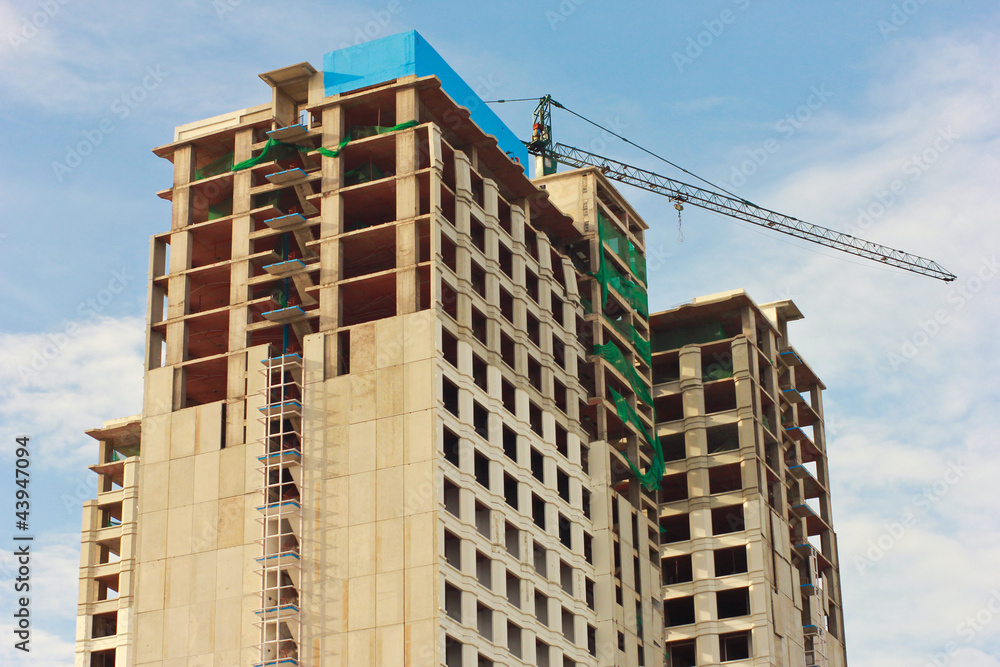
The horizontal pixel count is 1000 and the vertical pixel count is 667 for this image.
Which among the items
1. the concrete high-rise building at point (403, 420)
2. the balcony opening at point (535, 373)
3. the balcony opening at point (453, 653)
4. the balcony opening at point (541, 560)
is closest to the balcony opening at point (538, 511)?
the concrete high-rise building at point (403, 420)

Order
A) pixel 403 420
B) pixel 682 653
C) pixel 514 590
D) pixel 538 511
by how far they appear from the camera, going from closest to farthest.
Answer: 1. pixel 403 420
2. pixel 514 590
3. pixel 538 511
4. pixel 682 653

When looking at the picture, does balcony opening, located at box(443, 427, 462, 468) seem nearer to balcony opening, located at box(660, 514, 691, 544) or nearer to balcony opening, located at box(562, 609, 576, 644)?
balcony opening, located at box(562, 609, 576, 644)

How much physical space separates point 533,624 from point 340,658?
1437 centimetres

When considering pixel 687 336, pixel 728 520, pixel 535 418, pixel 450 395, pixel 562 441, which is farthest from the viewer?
pixel 687 336

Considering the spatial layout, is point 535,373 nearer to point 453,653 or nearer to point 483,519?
point 483,519

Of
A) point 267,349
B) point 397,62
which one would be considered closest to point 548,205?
point 397,62

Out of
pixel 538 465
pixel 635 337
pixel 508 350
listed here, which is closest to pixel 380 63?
pixel 508 350

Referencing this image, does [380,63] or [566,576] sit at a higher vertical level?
[380,63]

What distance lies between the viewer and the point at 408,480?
301ft

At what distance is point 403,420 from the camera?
9350 cm

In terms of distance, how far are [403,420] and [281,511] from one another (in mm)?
8592

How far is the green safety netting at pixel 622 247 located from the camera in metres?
129

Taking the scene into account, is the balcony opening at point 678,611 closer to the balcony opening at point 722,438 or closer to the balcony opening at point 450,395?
the balcony opening at point 722,438

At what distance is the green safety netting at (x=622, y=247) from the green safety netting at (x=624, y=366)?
8888 millimetres
